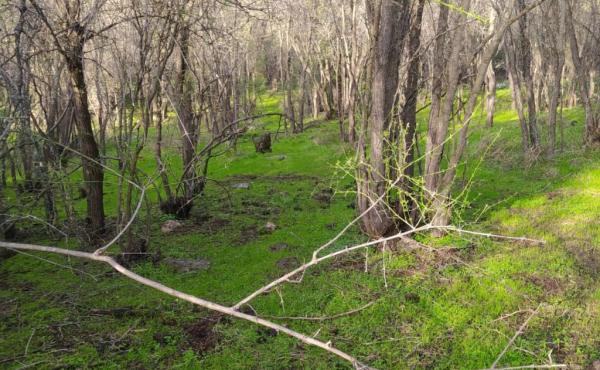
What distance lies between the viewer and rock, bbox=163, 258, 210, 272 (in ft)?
22.8

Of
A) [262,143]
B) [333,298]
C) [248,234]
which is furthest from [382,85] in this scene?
[262,143]

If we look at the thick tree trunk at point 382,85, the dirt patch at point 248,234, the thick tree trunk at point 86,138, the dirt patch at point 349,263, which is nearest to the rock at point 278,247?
the dirt patch at point 248,234

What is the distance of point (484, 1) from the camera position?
2222 cm

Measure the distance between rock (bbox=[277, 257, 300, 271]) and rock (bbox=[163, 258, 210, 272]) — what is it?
1.09 metres

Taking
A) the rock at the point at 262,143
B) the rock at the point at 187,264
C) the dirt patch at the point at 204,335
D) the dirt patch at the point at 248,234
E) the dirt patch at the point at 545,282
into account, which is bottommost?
the dirt patch at the point at 204,335

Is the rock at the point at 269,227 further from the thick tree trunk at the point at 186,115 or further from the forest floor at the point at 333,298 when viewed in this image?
the thick tree trunk at the point at 186,115

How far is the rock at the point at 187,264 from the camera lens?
695 centimetres

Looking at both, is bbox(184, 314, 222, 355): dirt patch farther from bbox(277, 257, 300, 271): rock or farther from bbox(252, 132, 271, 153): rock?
bbox(252, 132, 271, 153): rock

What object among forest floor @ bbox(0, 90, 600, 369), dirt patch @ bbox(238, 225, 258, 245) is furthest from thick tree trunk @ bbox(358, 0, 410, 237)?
dirt patch @ bbox(238, 225, 258, 245)

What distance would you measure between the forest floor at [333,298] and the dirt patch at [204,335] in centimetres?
2

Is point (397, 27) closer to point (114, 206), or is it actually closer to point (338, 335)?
point (338, 335)

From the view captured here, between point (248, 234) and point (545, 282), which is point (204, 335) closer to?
point (248, 234)

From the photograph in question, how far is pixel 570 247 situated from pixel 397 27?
3953 mm

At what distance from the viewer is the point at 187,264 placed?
7.10 m
